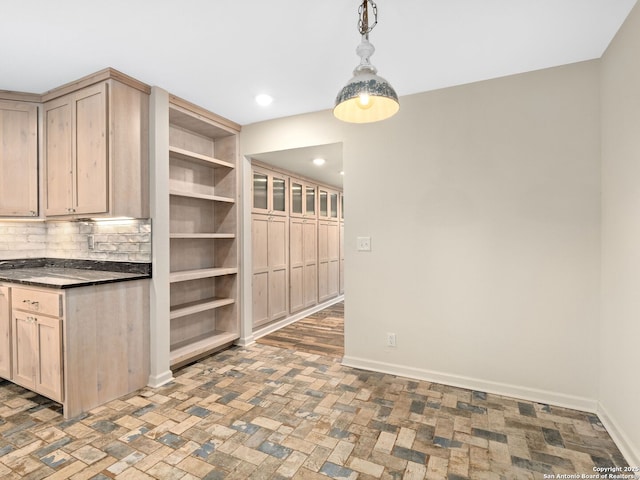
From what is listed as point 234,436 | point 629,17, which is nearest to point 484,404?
point 234,436

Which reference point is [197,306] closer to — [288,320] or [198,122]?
[288,320]

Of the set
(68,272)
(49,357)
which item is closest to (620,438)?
(49,357)

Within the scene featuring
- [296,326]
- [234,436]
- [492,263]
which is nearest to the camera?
[234,436]

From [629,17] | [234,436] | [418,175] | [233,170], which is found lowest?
[234,436]

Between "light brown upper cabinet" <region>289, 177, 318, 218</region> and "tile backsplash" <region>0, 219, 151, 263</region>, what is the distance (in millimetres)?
2261

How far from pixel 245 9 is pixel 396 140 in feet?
5.21

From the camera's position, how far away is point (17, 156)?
2906 millimetres

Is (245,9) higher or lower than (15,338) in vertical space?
higher

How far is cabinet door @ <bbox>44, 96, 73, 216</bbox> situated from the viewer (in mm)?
2766

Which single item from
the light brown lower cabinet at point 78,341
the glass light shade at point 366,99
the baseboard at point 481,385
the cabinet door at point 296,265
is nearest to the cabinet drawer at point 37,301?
the light brown lower cabinet at point 78,341

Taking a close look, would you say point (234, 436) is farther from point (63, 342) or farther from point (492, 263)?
point (492, 263)

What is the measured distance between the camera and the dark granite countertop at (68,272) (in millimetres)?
2367

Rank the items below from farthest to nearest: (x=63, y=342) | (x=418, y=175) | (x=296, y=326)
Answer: (x=296, y=326)
(x=418, y=175)
(x=63, y=342)

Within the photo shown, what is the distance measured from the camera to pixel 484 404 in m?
2.44
